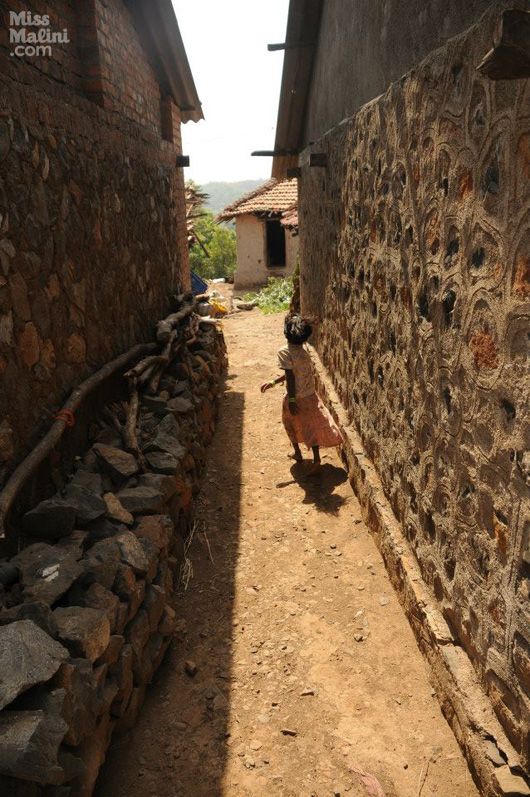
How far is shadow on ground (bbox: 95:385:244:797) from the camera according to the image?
8.64ft

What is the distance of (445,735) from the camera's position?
2793 mm

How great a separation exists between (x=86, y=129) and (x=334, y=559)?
411 centimetres

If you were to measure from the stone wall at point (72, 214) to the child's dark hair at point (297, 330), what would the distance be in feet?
5.41

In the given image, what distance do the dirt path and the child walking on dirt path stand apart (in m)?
0.60

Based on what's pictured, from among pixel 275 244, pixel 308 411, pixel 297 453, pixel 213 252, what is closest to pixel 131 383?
pixel 308 411

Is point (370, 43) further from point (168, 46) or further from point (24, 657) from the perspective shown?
point (24, 657)

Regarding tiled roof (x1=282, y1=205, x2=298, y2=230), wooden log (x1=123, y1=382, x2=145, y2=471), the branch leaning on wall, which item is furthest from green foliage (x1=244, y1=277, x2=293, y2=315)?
wooden log (x1=123, y1=382, x2=145, y2=471)

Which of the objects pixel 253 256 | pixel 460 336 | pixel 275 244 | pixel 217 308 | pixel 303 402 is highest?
pixel 275 244

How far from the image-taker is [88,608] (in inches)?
104

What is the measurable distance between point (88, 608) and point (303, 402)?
3.28 meters

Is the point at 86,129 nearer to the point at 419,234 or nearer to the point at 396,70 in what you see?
the point at 396,70

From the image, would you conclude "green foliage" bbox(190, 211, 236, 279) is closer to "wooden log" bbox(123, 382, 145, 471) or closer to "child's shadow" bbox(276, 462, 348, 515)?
"child's shadow" bbox(276, 462, 348, 515)

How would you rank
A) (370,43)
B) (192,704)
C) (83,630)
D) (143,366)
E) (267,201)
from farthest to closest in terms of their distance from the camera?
(267,201), (143,366), (370,43), (192,704), (83,630)

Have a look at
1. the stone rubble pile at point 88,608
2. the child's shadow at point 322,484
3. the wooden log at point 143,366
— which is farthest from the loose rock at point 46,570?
the child's shadow at point 322,484
